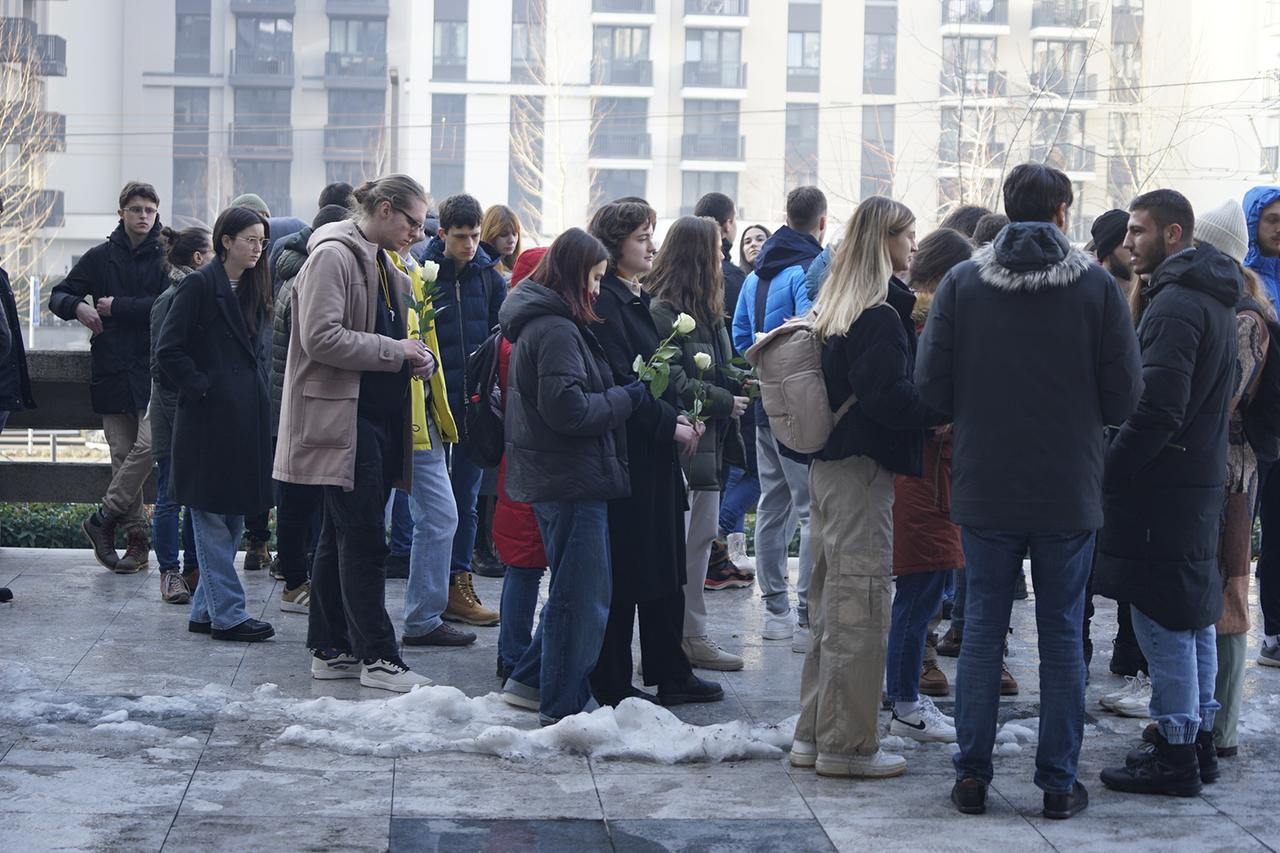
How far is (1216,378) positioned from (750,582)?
4338 mm

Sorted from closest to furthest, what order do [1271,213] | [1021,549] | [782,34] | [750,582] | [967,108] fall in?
1. [1021,549]
2. [1271,213]
3. [750,582]
4. [967,108]
5. [782,34]

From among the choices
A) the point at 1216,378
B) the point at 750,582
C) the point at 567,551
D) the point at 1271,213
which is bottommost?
the point at 750,582

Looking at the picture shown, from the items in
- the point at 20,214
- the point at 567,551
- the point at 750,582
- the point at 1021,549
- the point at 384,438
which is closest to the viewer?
the point at 1021,549

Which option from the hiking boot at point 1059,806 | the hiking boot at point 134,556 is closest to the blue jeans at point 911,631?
the hiking boot at point 1059,806

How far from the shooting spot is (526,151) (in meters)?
46.1

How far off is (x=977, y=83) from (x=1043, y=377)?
109 ft

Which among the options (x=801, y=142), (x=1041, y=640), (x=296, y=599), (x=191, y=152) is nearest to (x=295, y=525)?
(x=296, y=599)

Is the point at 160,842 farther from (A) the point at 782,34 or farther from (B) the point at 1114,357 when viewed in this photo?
(A) the point at 782,34

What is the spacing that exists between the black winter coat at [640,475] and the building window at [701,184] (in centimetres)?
4375

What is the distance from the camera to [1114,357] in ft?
15.9

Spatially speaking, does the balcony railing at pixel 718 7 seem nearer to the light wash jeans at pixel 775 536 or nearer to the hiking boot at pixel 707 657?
the light wash jeans at pixel 775 536

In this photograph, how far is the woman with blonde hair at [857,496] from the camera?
5.33 meters

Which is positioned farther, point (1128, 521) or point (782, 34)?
point (782, 34)

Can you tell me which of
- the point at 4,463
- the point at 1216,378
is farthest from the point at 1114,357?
the point at 4,463
